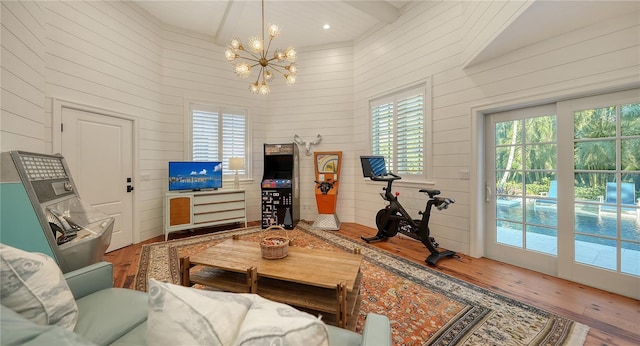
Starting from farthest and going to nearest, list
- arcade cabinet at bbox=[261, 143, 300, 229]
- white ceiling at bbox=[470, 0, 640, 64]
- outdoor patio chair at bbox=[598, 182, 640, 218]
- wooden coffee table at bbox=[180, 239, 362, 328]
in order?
arcade cabinet at bbox=[261, 143, 300, 229], outdoor patio chair at bbox=[598, 182, 640, 218], white ceiling at bbox=[470, 0, 640, 64], wooden coffee table at bbox=[180, 239, 362, 328]

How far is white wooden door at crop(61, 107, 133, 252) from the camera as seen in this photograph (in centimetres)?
317

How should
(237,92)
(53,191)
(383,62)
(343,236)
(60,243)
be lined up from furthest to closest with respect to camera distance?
1. (237,92)
2. (383,62)
3. (343,236)
4. (53,191)
5. (60,243)

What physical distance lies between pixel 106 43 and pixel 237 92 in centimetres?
213

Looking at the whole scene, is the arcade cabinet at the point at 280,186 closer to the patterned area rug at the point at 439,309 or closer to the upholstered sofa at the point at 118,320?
the patterned area rug at the point at 439,309

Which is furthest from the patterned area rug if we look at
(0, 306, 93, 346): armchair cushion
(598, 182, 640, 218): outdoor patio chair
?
(0, 306, 93, 346): armchair cushion

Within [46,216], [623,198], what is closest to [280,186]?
[46,216]

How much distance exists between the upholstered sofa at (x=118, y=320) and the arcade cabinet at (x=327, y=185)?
11.3 ft

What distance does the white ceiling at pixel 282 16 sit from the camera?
3.88 meters

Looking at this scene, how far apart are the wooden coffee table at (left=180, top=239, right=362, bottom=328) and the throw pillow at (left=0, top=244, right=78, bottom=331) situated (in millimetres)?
988

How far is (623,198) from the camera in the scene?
7.41ft

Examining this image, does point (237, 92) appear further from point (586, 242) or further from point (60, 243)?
point (586, 242)

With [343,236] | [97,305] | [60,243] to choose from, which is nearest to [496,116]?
[343,236]

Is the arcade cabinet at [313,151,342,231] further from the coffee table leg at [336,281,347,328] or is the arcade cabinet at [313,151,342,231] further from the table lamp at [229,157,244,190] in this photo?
the coffee table leg at [336,281,347,328]

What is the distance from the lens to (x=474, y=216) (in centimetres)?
318
